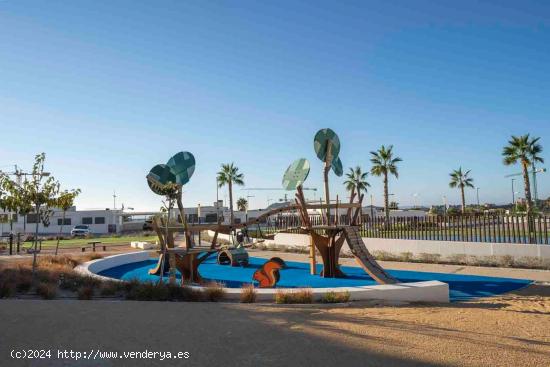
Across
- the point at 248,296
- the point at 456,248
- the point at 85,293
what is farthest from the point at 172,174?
the point at 456,248

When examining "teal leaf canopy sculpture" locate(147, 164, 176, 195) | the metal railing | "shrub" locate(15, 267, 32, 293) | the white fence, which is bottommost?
"shrub" locate(15, 267, 32, 293)

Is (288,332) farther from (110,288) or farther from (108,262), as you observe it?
(108,262)

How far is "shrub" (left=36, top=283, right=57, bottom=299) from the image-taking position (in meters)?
11.1

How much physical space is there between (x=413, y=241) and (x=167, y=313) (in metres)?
15.1

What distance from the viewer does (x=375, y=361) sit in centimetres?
571

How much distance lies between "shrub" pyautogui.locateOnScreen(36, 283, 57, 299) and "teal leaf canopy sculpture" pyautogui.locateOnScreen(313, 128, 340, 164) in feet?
35.4

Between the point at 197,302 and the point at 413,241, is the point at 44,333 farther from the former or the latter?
the point at 413,241

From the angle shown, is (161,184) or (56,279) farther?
(161,184)

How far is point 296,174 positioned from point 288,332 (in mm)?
10899

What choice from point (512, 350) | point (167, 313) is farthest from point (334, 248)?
point (512, 350)

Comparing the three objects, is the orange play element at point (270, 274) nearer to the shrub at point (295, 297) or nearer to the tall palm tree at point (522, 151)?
the shrub at point (295, 297)

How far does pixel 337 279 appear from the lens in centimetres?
1605

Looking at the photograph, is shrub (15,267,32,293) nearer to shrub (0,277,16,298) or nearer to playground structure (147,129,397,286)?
shrub (0,277,16,298)

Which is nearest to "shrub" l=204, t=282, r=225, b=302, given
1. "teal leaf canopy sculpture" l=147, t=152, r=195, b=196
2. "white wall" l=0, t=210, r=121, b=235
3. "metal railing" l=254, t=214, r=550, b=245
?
"teal leaf canopy sculpture" l=147, t=152, r=195, b=196
